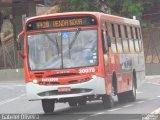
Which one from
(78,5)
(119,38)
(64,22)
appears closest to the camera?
(64,22)

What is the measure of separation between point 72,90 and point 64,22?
2163mm

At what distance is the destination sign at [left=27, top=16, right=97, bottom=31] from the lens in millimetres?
20344

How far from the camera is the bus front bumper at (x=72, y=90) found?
777 inches

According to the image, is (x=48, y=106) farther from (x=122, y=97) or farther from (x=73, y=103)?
(x=122, y=97)

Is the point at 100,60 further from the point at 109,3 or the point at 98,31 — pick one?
the point at 109,3

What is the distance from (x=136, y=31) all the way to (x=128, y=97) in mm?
3421

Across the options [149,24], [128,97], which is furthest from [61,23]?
[149,24]

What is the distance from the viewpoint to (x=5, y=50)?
205 feet

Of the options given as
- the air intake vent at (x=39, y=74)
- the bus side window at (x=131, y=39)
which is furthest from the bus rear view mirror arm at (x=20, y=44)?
the bus side window at (x=131, y=39)

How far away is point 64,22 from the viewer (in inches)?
802

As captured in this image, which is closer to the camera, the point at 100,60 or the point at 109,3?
the point at 100,60

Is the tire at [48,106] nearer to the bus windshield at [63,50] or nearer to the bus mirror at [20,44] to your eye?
the bus windshield at [63,50]

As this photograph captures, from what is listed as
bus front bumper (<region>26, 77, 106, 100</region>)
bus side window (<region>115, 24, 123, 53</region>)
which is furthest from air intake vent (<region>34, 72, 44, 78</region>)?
bus side window (<region>115, 24, 123, 53</region>)

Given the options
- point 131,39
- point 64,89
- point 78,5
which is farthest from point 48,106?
point 78,5
